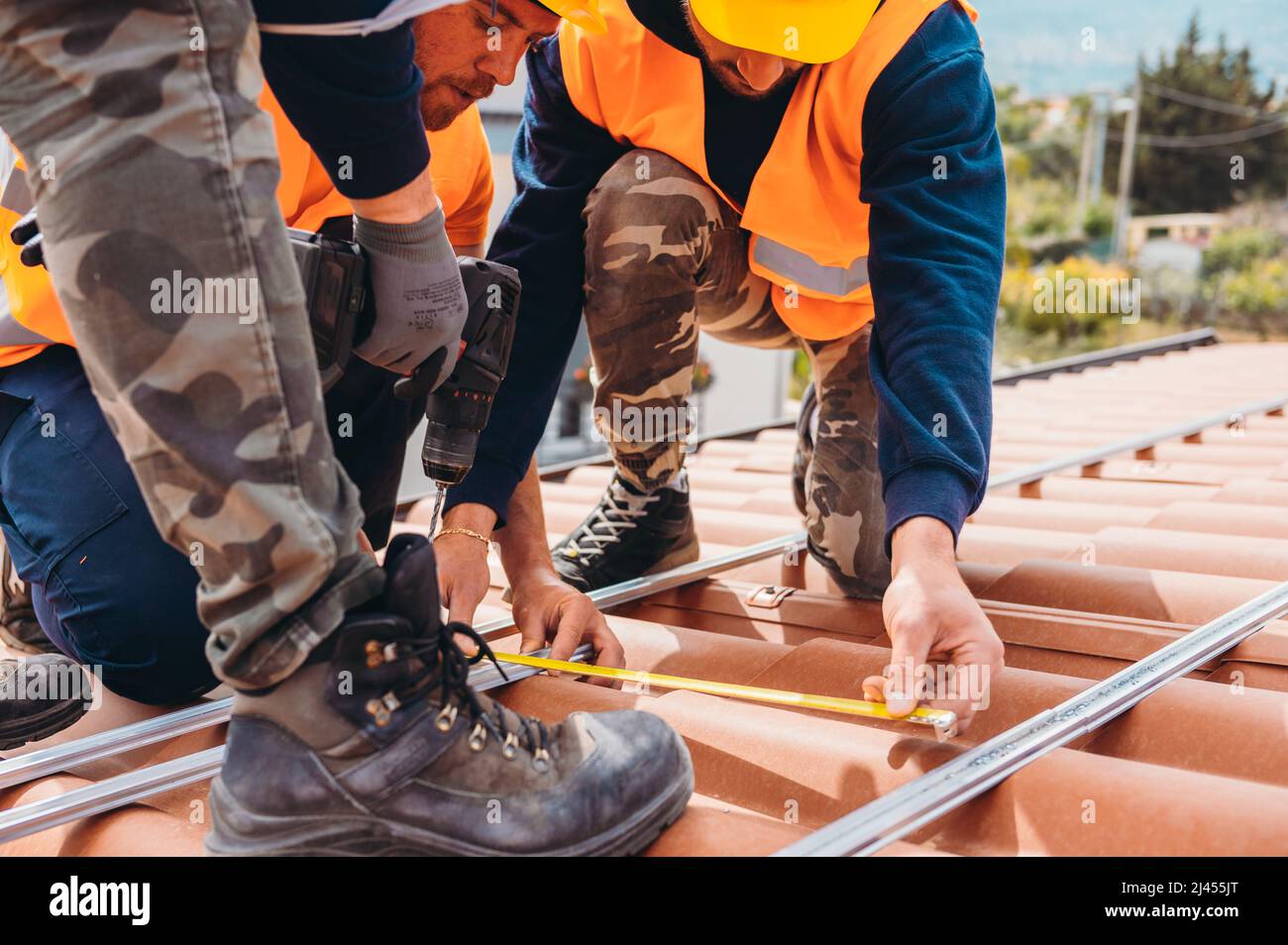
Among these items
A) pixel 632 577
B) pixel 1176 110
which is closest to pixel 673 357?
pixel 632 577

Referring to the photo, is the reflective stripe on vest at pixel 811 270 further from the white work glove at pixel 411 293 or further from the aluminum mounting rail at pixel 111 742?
the aluminum mounting rail at pixel 111 742

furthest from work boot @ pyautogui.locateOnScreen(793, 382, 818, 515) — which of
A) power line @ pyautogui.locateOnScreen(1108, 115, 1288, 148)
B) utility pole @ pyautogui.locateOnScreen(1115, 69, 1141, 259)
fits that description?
power line @ pyautogui.locateOnScreen(1108, 115, 1288, 148)

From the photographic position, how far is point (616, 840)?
124 cm

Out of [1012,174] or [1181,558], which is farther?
[1012,174]

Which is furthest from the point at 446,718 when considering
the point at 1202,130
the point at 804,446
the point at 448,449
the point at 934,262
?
the point at 1202,130

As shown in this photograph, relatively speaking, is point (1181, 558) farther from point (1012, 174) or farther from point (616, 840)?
point (1012, 174)

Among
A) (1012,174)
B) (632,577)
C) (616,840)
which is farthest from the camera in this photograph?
(1012,174)

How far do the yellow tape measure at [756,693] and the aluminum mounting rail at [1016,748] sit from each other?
0.08 m

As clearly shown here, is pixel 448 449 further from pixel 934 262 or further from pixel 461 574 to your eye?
pixel 934 262

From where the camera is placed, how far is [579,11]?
183cm

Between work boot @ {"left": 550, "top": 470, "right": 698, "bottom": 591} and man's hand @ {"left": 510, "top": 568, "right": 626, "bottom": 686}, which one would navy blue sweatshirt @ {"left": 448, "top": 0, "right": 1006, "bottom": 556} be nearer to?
man's hand @ {"left": 510, "top": 568, "right": 626, "bottom": 686}

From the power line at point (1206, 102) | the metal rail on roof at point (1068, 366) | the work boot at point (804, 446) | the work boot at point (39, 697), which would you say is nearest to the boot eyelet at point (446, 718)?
the work boot at point (39, 697)

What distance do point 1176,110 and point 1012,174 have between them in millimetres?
7748

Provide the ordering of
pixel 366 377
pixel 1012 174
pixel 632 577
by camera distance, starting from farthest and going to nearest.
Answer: pixel 1012 174 < pixel 632 577 < pixel 366 377
